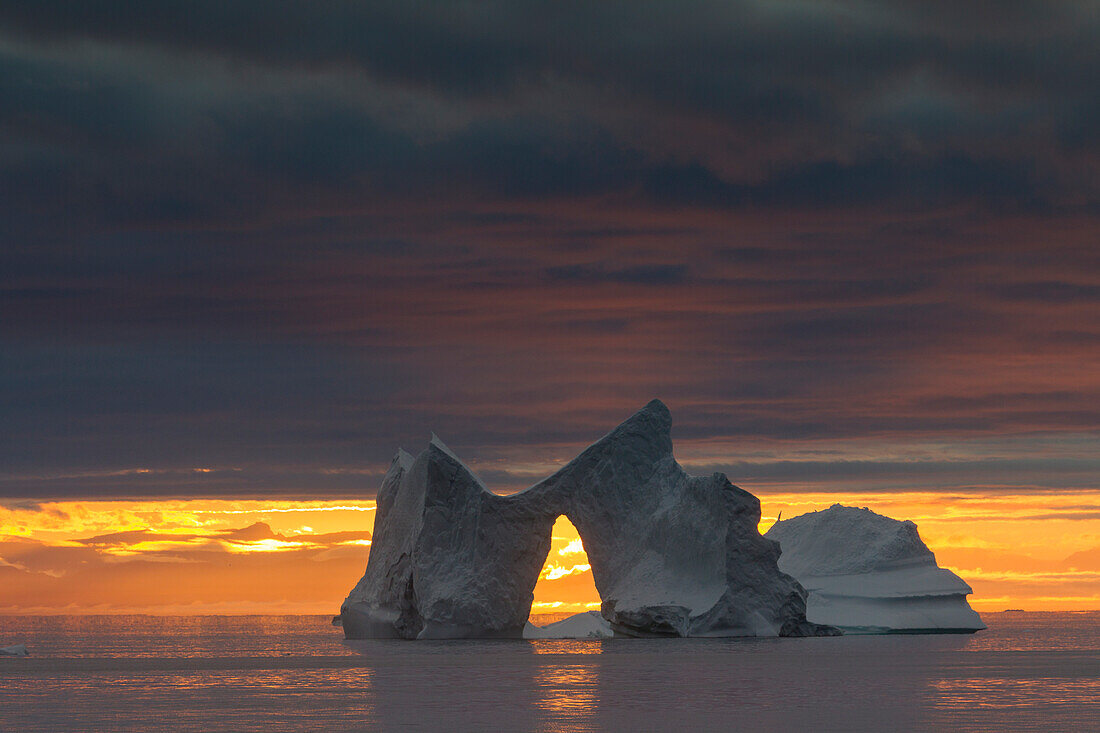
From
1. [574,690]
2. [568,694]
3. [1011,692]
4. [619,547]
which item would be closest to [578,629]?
[619,547]

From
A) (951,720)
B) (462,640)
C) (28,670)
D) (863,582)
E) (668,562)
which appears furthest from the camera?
(863,582)

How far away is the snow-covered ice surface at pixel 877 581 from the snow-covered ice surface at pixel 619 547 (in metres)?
7.54

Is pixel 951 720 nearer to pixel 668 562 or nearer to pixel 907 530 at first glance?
pixel 668 562

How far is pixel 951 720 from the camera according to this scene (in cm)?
2805

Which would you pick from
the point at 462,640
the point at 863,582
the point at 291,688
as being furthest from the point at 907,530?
the point at 291,688

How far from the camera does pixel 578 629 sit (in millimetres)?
71250

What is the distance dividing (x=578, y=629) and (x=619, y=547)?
13647 mm

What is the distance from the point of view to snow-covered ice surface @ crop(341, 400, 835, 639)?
56.4 m

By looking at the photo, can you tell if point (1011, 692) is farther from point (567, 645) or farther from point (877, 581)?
point (877, 581)

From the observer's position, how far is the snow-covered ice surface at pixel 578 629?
6994 cm

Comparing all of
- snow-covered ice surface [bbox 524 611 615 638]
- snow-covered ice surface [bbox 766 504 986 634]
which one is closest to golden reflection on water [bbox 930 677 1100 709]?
snow-covered ice surface [bbox 766 504 986 634]

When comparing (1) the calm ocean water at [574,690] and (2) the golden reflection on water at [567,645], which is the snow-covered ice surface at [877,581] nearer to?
(1) the calm ocean water at [574,690]

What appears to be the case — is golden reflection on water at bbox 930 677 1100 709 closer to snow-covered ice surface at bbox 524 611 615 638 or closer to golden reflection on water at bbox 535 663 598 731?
golden reflection on water at bbox 535 663 598 731

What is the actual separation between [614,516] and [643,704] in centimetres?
2722
